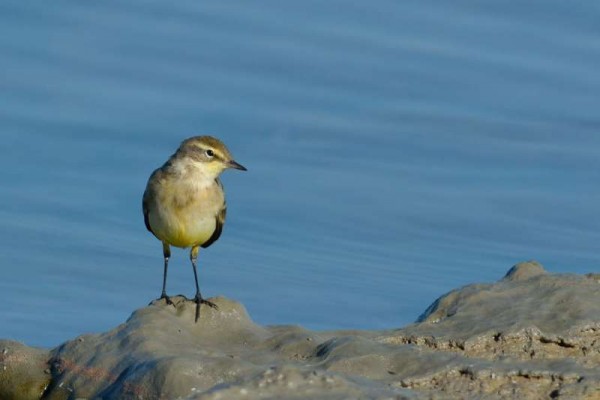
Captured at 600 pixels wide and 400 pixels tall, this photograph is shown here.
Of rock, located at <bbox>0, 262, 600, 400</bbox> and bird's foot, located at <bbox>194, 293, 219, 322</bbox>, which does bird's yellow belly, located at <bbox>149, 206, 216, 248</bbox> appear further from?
bird's foot, located at <bbox>194, 293, 219, 322</bbox>

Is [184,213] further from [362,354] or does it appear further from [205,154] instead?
[362,354]

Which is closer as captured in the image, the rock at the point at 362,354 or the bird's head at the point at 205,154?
the rock at the point at 362,354

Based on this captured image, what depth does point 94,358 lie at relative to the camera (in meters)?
11.0

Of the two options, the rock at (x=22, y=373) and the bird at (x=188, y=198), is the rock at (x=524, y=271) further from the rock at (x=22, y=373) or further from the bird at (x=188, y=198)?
the rock at (x=22, y=373)

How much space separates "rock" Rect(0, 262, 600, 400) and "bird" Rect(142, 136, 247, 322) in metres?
1.14

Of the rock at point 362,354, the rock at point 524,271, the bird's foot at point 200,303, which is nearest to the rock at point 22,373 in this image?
the rock at point 362,354

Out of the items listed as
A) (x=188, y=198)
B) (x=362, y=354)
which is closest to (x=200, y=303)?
(x=188, y=198)

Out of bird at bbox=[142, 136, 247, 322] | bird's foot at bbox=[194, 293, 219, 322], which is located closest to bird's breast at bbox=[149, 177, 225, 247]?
bird at bbox=[142, 136, 247, 322]

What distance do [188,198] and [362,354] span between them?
3462mm

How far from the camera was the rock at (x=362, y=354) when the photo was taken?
382 inches

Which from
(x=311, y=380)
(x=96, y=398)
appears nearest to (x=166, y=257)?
(x=96, y=398)

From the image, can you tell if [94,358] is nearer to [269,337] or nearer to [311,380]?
[269,337]

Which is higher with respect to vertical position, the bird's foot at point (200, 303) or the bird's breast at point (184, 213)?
the bird's breast at point (184, 213)

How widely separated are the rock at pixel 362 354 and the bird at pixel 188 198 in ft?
3.74
